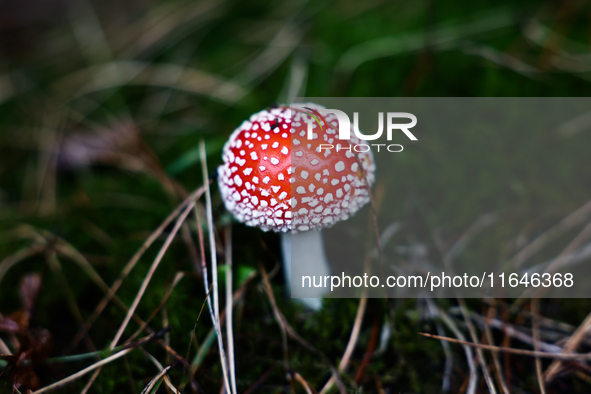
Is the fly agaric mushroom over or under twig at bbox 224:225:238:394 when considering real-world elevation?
over

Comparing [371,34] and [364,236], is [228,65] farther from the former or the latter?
[364,236]

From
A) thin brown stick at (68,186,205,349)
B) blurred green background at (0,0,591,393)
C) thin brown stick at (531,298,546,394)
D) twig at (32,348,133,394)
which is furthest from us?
thin brown stick at (68,186,205,349)

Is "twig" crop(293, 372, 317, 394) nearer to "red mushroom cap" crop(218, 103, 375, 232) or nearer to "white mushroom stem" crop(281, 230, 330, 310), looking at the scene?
"white mushroom stem" crop(281, 230, 330, 310)

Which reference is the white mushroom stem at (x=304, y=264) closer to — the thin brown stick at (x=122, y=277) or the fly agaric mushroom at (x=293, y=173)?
the fly agaric mushroom at (x=293, y=173)

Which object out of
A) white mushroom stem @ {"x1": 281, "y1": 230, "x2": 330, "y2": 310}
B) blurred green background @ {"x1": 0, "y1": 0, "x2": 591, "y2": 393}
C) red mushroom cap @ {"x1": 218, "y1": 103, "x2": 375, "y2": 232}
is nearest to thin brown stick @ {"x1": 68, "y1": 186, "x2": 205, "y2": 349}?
blurred green background @ {"x1": 0, "y1": 0, "x2": 591, "y2": 393}

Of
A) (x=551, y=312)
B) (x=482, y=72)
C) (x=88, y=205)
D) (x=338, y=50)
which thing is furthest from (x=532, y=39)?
(x=88, y=205)

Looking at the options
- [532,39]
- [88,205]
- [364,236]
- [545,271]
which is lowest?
[545,271]
